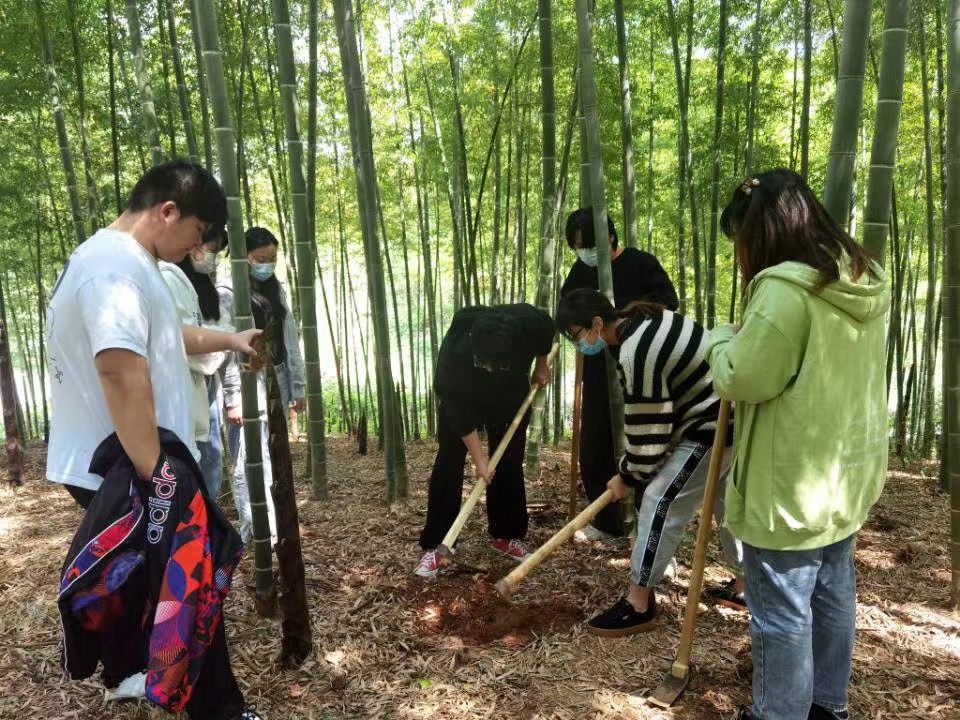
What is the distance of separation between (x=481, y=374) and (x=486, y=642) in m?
1.13

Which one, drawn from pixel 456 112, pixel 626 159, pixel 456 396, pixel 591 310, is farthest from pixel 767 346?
pixel 456 112

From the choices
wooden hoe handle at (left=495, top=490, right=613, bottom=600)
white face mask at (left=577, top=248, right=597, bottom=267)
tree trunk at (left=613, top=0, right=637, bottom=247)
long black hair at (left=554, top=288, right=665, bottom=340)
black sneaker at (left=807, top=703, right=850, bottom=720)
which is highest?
tree trunk at (left=613, top=0, right=637, bottom=247)

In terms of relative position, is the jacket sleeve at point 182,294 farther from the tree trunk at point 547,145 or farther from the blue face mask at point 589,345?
the tree trunk at point 547,145

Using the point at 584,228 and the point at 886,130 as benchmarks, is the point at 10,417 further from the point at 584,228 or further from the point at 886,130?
the point at 886,130

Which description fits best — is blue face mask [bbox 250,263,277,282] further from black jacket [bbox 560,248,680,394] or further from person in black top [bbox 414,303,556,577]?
black jacket [bbox 560,248,680,394]

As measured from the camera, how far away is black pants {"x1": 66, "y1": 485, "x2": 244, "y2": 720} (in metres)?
1.49

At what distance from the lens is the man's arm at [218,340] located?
1833mm

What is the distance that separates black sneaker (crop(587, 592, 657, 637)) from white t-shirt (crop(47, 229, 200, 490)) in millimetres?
1669

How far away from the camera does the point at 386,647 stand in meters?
2.29

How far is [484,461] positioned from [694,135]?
5672 millimetres

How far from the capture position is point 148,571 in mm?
1446

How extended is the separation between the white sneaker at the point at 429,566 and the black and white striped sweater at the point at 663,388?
1.14 meters

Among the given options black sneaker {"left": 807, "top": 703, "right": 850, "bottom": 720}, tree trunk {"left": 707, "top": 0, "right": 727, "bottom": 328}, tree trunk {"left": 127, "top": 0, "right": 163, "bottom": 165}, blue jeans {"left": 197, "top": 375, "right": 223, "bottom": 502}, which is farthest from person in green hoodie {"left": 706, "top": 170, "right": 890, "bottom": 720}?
tree trunk {"left": 707, "top": 0, "right": 727, "bottom": 328}

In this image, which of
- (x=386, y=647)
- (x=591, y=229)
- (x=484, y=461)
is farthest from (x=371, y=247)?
(x=386, y=647)
